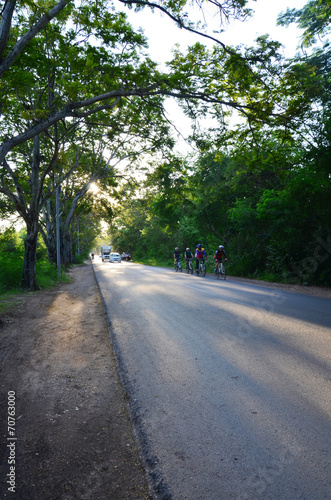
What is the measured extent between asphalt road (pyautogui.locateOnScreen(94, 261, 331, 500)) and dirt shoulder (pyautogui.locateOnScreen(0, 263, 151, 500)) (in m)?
0.26

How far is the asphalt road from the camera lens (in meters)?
2.27

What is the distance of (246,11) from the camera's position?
7.04 meters

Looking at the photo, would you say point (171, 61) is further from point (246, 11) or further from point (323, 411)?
point (323, 411)

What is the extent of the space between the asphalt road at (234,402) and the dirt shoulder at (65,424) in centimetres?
26

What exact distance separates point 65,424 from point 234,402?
1.78 metres

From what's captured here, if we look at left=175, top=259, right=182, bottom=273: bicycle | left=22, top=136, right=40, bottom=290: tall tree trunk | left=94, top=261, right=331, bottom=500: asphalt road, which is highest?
left=22, top=136, right=40, bottom=290: tall tree trunk

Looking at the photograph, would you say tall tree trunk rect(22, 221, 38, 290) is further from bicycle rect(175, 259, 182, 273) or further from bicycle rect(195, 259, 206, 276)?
bicycle rect(175, 259, 182, 273)

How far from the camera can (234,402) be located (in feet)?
11.0

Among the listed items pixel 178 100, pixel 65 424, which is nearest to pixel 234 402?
pixel 65 424

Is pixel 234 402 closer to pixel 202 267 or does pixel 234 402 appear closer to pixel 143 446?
pixel 143 446

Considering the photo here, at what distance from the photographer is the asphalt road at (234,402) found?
7.45 feet

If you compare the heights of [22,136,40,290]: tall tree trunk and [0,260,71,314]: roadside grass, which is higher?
[22,136,40,290]: tall tree trunk

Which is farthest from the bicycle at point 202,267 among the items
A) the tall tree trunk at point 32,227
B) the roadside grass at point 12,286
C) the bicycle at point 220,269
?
the tall tree trunk at point 32,227

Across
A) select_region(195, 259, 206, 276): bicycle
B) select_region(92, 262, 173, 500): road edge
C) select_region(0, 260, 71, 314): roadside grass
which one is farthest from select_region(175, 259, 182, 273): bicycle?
select_region(92, 262, 173, 500): road edge
